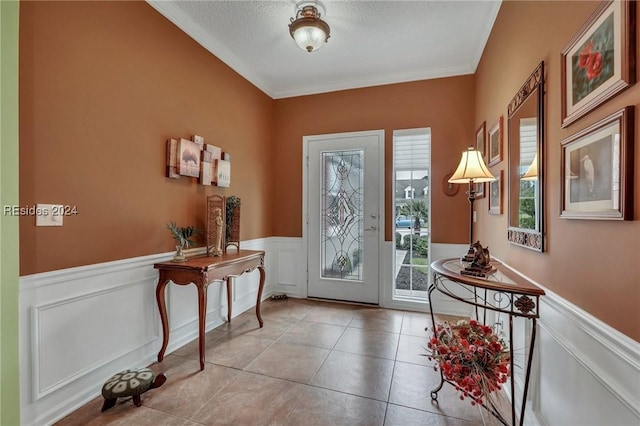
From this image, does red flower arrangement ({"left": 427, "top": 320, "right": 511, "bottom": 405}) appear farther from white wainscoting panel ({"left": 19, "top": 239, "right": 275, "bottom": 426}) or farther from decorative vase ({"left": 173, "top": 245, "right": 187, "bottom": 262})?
white wainscoting panel ({"left": 19, "top": 239, "right": 275, "bottom": 426})

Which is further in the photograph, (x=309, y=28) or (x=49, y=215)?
(x=309, y=28)

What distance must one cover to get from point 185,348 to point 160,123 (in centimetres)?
198

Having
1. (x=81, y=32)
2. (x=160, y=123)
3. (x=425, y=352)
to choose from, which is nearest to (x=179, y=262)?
(x=160, y=123)

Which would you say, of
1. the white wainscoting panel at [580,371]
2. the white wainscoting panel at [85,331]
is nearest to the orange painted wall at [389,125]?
the white wainscoting panel at [580,371]

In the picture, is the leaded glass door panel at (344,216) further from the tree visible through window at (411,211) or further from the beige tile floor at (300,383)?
the beige tile floor at (300,383)

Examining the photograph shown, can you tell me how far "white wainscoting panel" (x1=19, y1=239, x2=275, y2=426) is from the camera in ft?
5.22

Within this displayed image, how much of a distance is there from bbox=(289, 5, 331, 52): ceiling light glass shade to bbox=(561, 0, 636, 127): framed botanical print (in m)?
1.73

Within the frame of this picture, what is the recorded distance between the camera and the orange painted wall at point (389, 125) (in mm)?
3420

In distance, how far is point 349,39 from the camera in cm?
285

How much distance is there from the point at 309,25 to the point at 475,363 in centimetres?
260

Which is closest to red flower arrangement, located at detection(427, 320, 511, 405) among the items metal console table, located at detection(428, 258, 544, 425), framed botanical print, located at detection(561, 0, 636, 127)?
metal console table, located at detection(428, 258, 544, 425)

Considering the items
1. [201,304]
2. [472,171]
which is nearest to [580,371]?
[472,171]

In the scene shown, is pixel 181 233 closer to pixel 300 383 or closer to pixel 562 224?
pixel 300 383

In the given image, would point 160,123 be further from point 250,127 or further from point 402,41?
point 402,41
